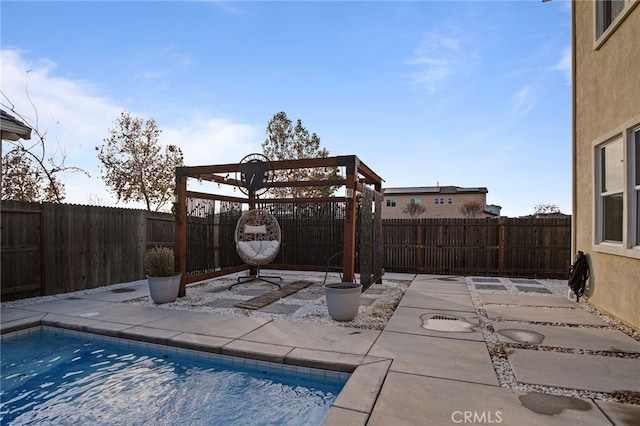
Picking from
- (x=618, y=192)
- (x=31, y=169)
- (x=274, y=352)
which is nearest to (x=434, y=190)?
(x=618, y=192)

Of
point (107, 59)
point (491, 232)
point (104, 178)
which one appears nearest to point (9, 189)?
point (104, 178)

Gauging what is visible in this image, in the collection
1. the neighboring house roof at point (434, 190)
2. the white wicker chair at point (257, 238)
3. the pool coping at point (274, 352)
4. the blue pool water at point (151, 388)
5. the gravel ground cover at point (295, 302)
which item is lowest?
the blue pool water at point (151, 388)

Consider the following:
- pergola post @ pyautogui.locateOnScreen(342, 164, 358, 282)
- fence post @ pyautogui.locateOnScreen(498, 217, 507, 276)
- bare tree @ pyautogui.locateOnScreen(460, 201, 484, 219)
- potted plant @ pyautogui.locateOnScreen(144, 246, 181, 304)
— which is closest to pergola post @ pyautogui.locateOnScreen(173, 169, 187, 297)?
potted plant @ pyautogui.locateOnScreen(144, 246, 181, 304)

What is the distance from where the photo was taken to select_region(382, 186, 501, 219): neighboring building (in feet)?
85.7

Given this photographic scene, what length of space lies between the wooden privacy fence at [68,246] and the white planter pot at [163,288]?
6.18 feet

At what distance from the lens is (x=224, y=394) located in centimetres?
257

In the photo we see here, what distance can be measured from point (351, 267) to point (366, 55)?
192 inches

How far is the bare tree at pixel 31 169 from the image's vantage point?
1018cm

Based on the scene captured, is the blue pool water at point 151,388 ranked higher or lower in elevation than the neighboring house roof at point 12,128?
lower

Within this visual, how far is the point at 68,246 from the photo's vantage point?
18.6 ft

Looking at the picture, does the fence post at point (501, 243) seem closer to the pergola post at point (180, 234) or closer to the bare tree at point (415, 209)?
the pergola post at point (180, 234)

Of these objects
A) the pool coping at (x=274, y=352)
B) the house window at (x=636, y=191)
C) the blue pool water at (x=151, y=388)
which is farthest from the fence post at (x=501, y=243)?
the blue pool water at (x=151, y=388)

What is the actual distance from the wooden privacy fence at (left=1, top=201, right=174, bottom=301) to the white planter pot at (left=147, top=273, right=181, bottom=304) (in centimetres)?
189

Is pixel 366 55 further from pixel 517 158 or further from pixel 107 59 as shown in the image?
pixel 517 158
